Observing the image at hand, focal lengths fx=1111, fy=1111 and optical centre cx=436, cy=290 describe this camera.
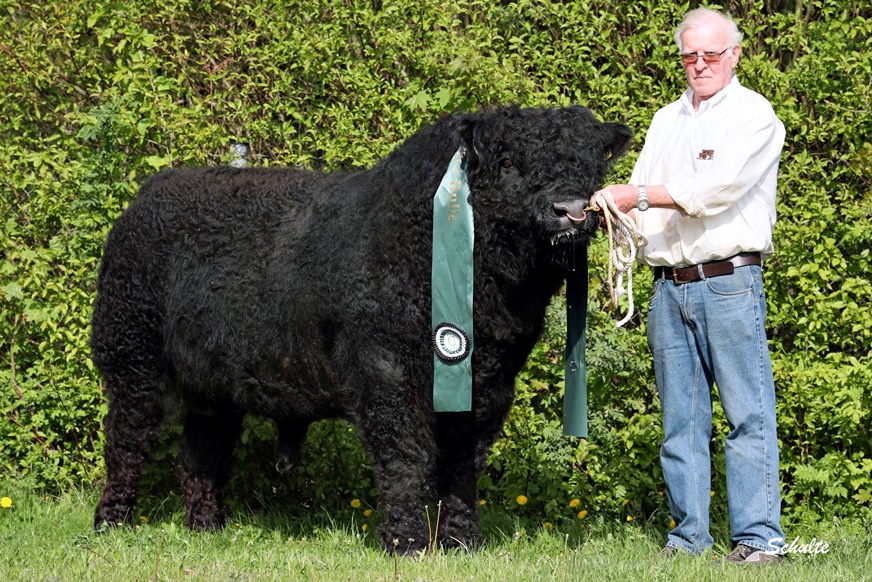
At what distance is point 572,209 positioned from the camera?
438 cm

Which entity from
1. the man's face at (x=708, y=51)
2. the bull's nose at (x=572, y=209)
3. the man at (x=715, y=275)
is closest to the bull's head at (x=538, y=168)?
the bull's nose at (x=572, y=209)

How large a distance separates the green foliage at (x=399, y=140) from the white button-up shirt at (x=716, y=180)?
153cm

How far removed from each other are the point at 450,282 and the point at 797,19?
322 cm

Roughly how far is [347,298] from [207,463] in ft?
6.11

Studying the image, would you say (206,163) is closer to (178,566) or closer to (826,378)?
(178,566)

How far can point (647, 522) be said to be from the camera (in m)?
6.12

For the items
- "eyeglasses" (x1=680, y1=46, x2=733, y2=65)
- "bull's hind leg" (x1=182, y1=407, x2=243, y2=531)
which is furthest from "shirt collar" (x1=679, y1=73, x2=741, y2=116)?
"bull's hind leg" (x1=182, y1=407, x2=243, y2=531)

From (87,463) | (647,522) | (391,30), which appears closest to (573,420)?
(647,522)

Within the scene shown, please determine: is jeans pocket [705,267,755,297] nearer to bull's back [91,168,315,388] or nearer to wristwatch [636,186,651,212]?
wristwatch [636,186,651,212]

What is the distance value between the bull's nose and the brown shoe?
5.19ft

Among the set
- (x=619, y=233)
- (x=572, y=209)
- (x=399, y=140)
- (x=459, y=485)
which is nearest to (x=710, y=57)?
(x=619, y=233)

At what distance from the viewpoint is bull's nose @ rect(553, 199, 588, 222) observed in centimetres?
438

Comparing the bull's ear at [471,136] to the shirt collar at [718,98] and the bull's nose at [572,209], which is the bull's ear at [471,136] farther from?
the shirt collar at [718,98]

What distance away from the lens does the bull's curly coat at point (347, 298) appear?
4.66 metres
